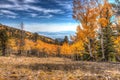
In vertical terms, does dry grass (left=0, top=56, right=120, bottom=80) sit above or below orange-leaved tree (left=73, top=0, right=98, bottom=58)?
below

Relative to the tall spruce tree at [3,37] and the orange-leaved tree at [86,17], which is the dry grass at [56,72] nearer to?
the orange-leaved tree at [86,17]

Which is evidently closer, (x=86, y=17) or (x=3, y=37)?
(x=86, y=17)

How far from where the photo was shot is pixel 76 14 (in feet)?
116

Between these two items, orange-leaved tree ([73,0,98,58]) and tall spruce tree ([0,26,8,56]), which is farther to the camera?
tall spruce tree ([0,26,8,56])

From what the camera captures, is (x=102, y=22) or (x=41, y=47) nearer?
(x=102, y=22)

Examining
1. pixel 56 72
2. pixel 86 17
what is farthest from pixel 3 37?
pixel 56 72

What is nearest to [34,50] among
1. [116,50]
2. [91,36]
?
[116,50]

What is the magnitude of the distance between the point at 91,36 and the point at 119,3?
7151 mm

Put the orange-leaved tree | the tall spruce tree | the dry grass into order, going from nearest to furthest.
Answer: the dry grass, the orange-leaved tree, the tall spruce tree

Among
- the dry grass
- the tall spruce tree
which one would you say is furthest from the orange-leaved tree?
the tall spruce tree

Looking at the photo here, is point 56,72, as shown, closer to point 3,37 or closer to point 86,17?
point 86,17

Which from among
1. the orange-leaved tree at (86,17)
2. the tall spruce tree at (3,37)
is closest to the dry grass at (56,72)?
the orange-leaved tree at (86,17)

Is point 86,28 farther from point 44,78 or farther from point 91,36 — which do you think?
point 44,78

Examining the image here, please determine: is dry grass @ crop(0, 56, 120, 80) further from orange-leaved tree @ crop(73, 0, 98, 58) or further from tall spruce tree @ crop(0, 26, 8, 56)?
tall spruce tree @ crop(0, 26, 8, 56)
